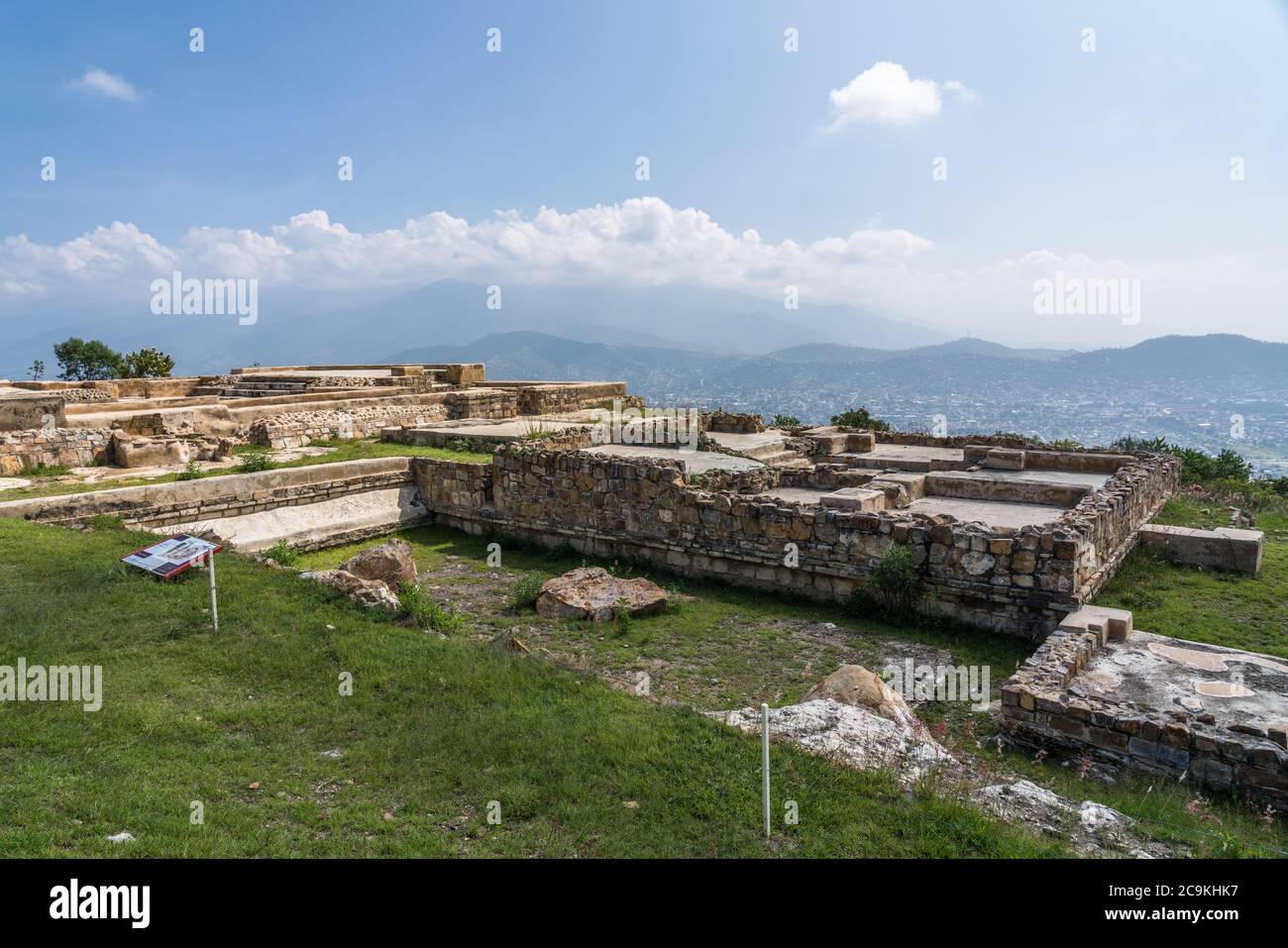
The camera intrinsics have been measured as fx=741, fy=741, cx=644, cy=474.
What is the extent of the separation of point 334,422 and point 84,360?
44.0 metres

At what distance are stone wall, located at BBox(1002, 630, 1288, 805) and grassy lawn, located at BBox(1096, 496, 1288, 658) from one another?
321 centimetres

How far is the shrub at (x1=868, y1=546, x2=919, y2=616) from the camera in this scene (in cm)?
971

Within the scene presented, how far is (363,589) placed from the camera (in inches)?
352

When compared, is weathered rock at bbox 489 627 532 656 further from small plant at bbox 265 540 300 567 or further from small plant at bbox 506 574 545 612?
small plant at bbox 265 540 300 567

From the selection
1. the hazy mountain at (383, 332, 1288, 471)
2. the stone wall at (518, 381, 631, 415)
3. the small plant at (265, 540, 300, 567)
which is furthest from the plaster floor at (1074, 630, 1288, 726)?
the hazy mountain at (383, 332, 1288, 471)

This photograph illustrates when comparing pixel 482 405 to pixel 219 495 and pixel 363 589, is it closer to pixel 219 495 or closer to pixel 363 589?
pixel 219 495

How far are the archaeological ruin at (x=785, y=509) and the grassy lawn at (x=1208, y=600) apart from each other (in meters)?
0.37

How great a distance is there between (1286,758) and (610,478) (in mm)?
9545

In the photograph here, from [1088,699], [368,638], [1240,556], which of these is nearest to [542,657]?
[368,638]

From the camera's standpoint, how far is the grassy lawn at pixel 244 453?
494 inches

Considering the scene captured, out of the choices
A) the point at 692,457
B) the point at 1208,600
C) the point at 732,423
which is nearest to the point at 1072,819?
the point at 1208,600
